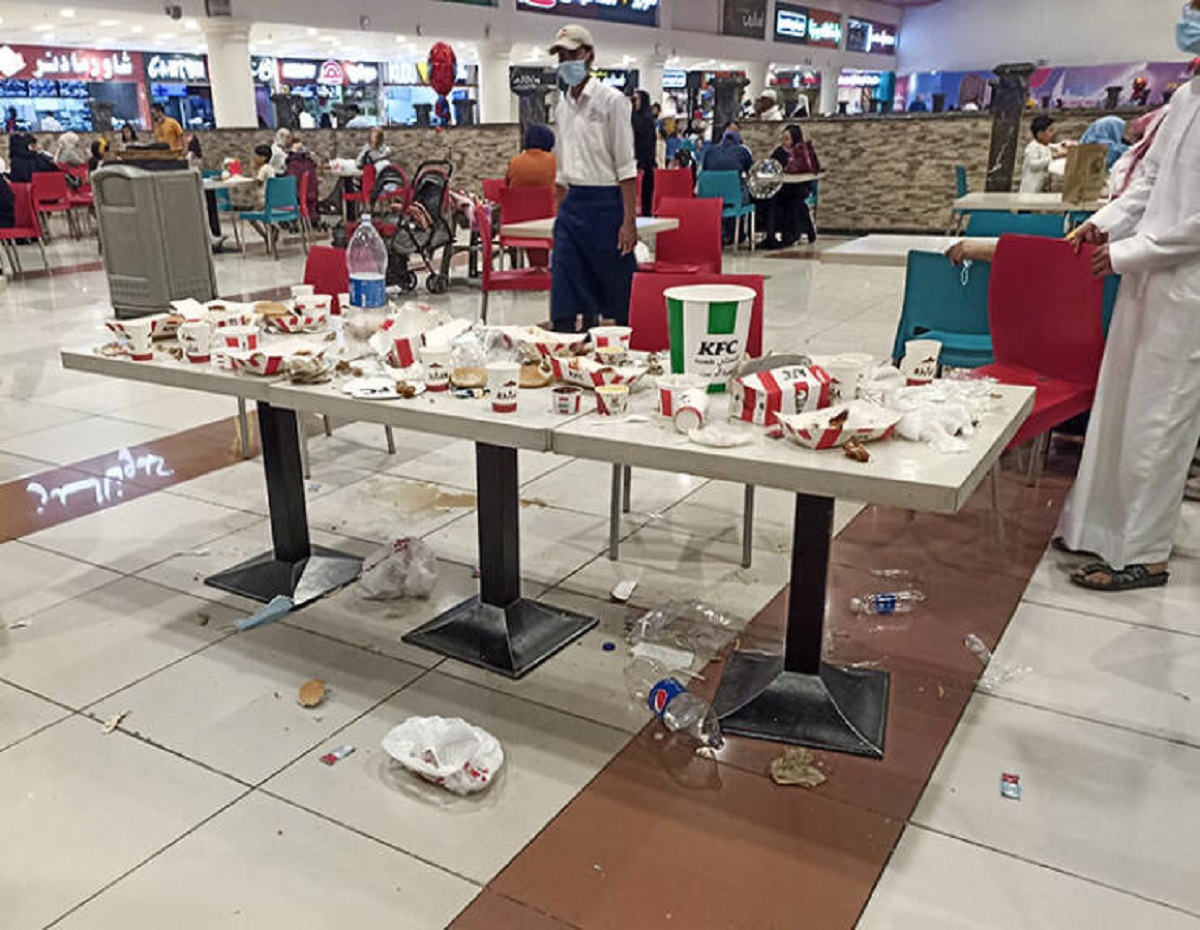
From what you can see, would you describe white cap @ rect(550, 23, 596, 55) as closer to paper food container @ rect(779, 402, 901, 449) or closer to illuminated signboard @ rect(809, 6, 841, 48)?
paper food container @ rect(779, 402, 901, 449)

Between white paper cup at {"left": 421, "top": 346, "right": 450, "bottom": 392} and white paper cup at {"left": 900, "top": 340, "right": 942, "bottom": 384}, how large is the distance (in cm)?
105

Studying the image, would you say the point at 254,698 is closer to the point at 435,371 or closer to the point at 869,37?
the point at 435,371

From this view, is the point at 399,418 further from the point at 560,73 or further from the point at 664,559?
the point at 560,73

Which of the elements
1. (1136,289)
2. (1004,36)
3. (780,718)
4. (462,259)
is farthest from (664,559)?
(1004,36)

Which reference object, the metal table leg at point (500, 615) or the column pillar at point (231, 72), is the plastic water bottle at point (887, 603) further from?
the column pillar at point (231, 72)

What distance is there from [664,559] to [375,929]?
1690mm

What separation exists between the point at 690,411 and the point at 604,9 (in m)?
20.3

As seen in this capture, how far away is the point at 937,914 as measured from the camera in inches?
70.4

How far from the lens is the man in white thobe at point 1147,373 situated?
2.63 metres

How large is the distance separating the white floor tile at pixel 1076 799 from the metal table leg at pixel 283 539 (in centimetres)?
184

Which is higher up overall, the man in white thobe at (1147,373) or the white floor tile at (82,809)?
the man in white thobe at (1147,373)

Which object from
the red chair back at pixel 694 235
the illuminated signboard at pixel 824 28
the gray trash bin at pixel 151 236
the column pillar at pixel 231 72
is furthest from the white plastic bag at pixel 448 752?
the illuminated signboard at pixel 824 28

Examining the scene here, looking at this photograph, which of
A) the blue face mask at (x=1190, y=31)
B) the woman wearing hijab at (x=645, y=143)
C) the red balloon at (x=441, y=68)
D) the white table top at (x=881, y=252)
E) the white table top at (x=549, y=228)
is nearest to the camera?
the blue face mask at (x=1190, y=31)

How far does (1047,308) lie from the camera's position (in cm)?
333
